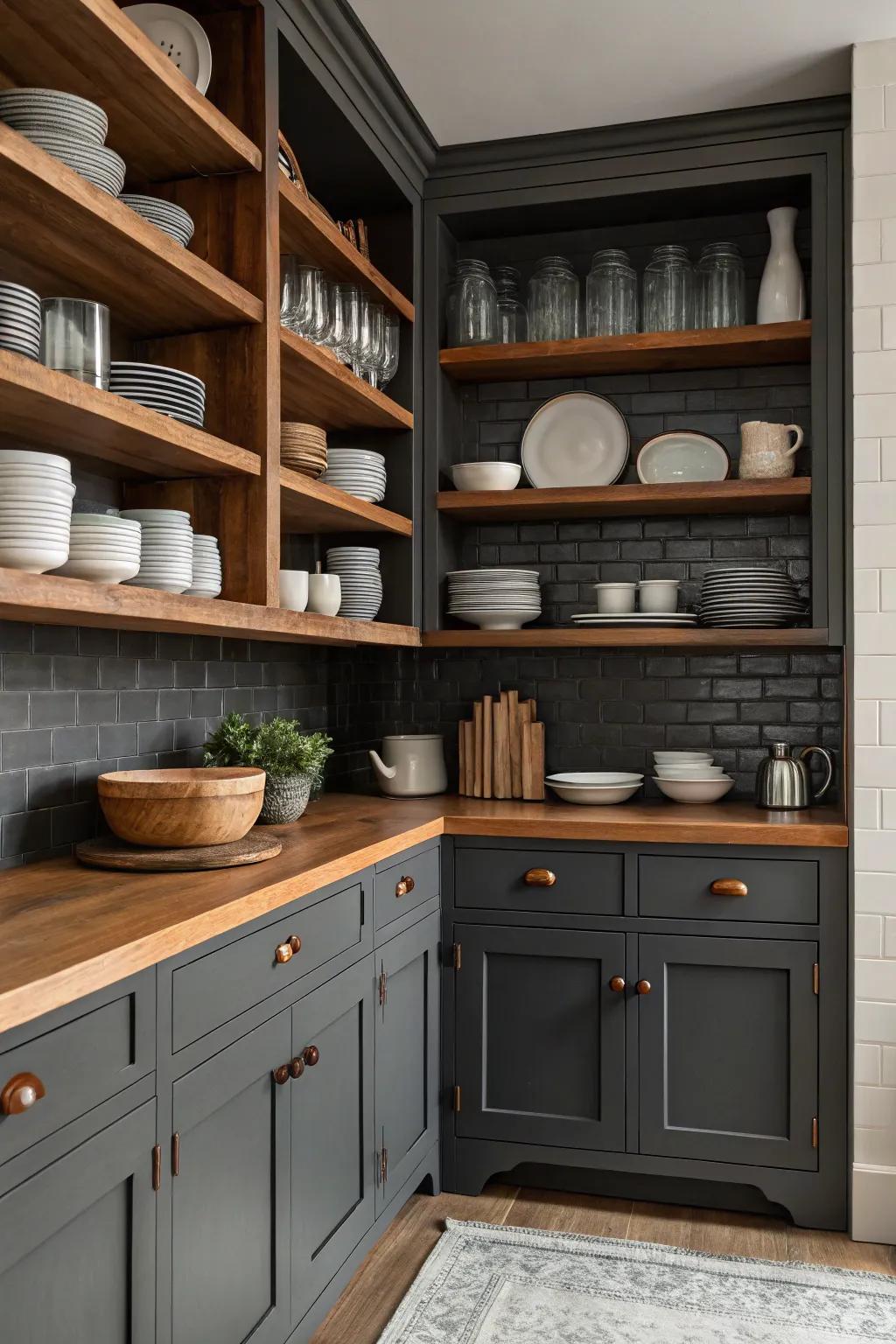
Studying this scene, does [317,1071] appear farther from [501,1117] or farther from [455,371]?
[455,371]

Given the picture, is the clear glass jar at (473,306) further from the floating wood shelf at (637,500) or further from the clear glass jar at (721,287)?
the clear glass jar at (721,287)

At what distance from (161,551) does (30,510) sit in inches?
15.2

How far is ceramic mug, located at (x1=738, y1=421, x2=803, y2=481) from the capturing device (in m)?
3.04

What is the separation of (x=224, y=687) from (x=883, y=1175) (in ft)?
6.58

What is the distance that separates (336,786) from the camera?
3.51 metres

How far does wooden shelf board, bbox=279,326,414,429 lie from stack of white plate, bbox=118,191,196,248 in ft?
0.97

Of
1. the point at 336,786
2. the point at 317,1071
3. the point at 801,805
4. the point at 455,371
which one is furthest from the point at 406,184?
the point at 317,1071

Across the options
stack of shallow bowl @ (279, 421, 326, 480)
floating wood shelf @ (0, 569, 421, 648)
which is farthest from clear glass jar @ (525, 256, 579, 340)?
floating wood shelf @ (0, 569, 421, 648)

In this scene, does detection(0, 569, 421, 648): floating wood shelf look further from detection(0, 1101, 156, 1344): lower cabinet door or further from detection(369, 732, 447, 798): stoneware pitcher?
detection(0, 1101, 156, 1344): lower cabinet door

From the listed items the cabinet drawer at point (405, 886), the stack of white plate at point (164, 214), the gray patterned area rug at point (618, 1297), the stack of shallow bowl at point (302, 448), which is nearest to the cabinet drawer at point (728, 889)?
the cabinet drawer at point (405, 886)

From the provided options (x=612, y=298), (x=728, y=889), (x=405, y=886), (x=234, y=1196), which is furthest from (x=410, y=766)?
(x=234, y=1196)

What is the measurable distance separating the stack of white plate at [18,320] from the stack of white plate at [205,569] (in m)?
0.53

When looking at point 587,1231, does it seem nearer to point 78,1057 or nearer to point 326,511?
point 78,1057

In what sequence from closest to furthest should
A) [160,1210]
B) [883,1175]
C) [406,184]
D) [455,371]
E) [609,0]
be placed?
[160,1210]
[609,0]
[883,1175]
[406,184]
[455,371]
